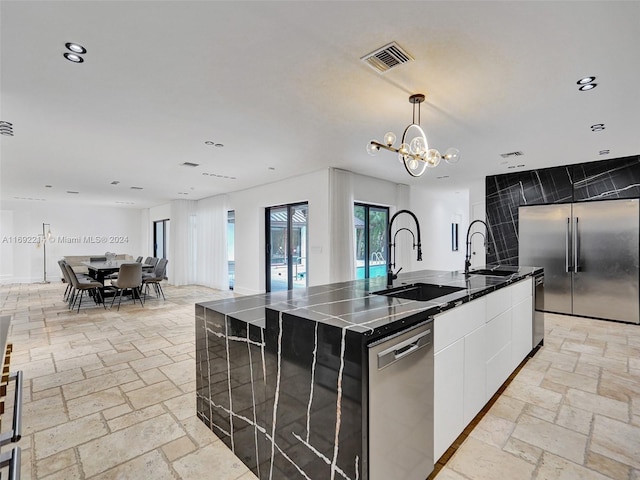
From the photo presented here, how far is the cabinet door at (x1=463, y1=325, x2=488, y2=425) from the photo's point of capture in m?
2.06

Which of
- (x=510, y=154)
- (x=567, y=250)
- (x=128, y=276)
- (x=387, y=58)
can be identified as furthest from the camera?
(x=128, y=276)

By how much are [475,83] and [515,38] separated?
23.4 inches

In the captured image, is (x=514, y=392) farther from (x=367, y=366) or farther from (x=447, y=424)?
(x=367, y=366)

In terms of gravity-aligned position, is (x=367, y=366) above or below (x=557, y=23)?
below

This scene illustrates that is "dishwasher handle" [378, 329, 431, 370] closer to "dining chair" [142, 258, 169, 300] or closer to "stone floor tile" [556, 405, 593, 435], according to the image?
"stone floor tile" [556, 405, 593, 435]

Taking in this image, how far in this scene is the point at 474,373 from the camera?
7.07ft

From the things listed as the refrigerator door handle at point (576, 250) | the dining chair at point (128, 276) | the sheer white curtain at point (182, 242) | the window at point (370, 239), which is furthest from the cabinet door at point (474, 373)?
the sheer white curtain at point (182, 242)

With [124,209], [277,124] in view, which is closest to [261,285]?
[277,124]

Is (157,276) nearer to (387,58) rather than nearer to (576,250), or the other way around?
(387,58)

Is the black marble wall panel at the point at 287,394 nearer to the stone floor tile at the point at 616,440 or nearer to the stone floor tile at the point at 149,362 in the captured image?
the stone floor tile at the point at 149,362

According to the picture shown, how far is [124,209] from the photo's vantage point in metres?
12.2

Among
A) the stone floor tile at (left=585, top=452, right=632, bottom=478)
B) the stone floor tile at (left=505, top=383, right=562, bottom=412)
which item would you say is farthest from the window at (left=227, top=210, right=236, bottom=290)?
the stone floor tile at (left=585, top=452, right=632, bottom=478)

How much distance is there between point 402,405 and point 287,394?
0.55m

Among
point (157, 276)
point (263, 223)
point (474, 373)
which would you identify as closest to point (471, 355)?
point (474, 373)
